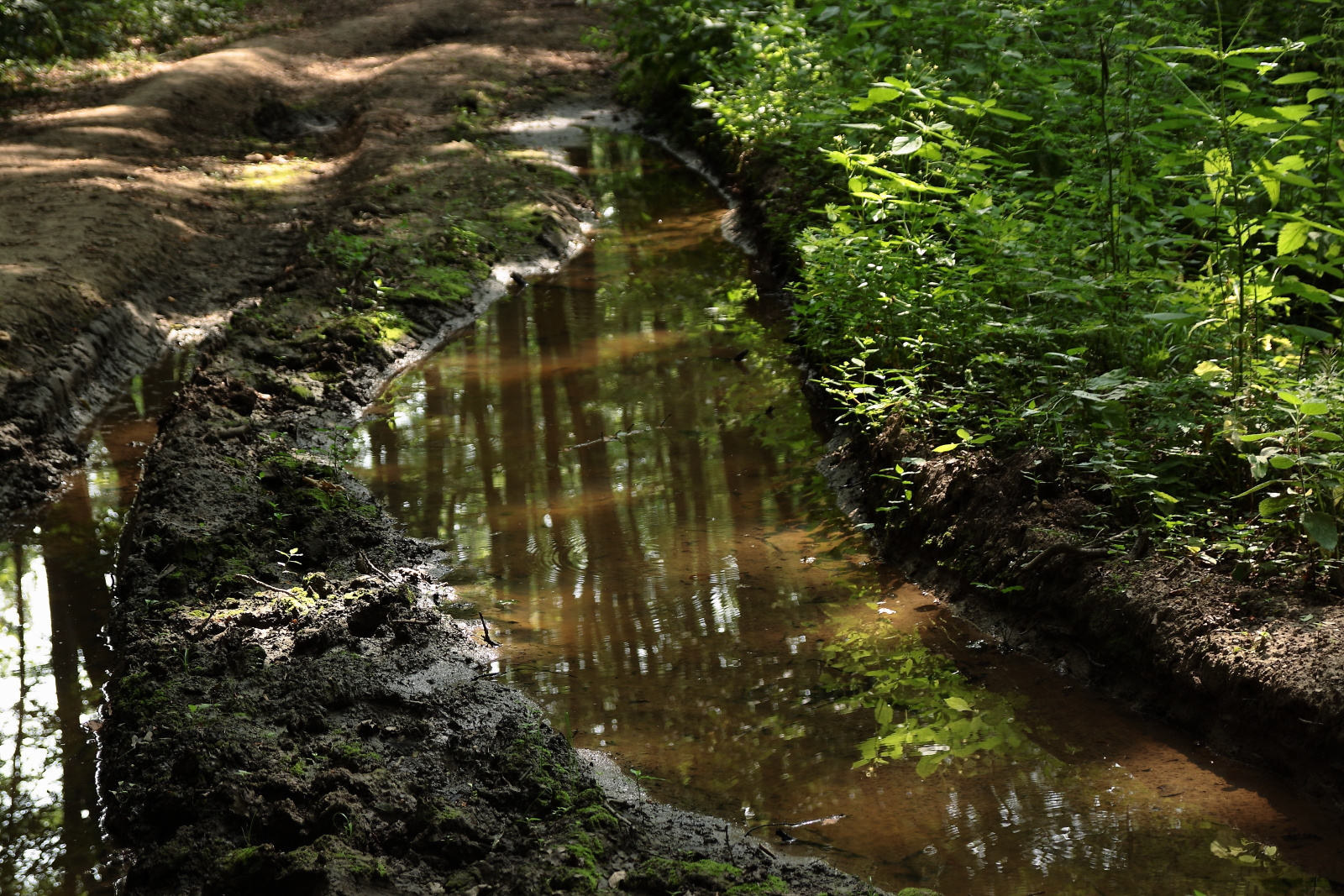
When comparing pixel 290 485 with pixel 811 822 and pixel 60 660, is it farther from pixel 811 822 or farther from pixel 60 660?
pixel 811 822

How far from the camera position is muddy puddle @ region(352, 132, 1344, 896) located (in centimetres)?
337

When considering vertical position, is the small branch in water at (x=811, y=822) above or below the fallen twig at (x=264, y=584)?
below

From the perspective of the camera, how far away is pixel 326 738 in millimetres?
3623

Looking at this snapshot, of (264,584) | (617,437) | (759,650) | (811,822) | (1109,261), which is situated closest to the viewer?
(811,822)

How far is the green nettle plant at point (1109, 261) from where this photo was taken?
13.5 ft

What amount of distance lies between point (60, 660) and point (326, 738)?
1.74 meters

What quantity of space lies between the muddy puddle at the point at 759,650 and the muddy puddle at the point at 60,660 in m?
1.48

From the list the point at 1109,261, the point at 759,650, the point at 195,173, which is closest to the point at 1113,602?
the point at 759,650

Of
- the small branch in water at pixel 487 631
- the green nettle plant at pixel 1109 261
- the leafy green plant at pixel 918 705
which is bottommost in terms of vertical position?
the leafy green plant at pixel 918 705

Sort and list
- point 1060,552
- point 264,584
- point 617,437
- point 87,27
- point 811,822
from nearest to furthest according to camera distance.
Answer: point 811,822 < point 1060,552 < point 264,584 < point 617,437 < point 87,27

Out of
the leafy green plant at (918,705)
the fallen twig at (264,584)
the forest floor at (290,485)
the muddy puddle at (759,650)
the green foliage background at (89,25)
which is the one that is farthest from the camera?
the green foliage background at (89,25)

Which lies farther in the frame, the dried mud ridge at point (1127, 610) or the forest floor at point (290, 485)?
the dried mud ridge at point (1127, 610)

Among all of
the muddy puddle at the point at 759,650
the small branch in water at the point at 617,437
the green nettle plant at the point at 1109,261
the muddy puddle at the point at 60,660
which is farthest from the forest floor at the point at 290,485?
the green nettle plant at the point at 1109,261

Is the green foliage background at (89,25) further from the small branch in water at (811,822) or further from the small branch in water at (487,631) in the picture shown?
the small branch in water at (811,822)
